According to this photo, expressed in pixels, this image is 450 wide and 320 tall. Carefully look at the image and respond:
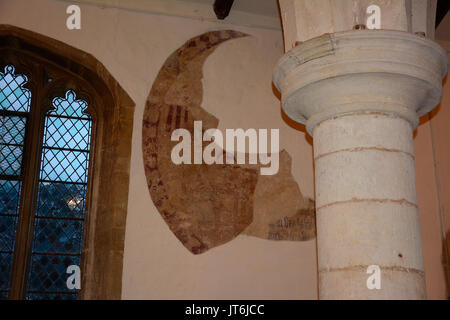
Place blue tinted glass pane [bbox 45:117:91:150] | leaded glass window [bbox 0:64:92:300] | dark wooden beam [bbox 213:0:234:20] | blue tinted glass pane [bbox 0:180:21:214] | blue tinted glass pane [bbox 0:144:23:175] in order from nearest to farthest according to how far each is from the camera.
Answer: leaded glass window [bbox 0:64:92:300], blue tinted glass pane [bbox 0:180:21:214], blue tinted glass pane [bbox 0:144:23:175], blue tinted glass pane [bbox 45:117:91:150], dark wooden beam [bbox 213:0:234:20]

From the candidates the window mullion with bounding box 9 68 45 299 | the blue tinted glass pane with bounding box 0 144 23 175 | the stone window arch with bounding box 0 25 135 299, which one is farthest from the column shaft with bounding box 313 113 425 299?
the blue tinted glass pane with bounding box 0 144 23 175

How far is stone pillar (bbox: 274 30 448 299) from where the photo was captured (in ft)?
11.4

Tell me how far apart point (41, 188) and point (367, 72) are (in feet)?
12.2

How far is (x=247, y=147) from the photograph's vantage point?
20.9 ft

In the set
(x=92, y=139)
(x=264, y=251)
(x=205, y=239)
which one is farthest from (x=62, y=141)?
(x=264, y=251)

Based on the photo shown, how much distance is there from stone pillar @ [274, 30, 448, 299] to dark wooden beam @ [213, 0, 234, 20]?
9.00 ft

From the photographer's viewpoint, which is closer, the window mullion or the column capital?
the column capital

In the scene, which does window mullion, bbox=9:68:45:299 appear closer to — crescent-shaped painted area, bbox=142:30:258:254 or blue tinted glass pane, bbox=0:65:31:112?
blue tinted glass pane, bbox=0:65:31:112

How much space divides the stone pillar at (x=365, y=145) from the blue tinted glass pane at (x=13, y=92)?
132 inches

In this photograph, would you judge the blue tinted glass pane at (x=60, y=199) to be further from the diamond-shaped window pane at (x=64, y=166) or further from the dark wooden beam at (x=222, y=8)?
the dark wooden beam at (x=222, y=8)

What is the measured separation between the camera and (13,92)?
20.9 ft

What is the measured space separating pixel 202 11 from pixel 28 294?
11.2 feet

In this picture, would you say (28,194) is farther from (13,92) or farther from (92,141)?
(13,92)
